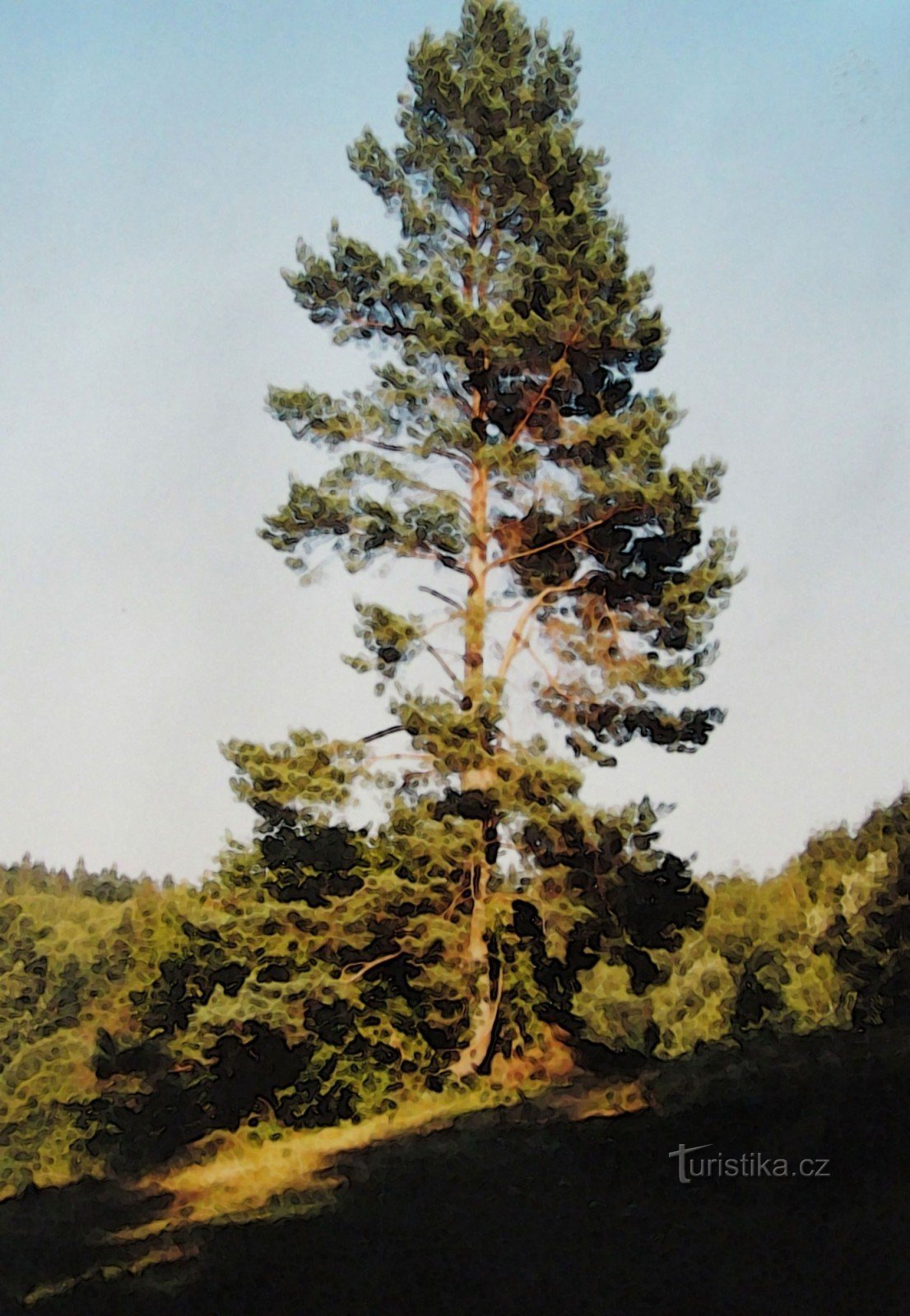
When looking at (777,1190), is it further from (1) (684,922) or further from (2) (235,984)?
(2) (235,984)

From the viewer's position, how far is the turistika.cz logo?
936 centimetres

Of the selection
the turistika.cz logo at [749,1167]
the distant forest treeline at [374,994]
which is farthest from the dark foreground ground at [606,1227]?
the distant forest treeline at [374,994]

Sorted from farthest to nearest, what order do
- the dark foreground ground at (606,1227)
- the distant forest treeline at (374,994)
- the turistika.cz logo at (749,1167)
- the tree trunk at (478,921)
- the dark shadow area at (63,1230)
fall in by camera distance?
the tree trunk at (478,921) → the distant forest treeline at (374,994) → the dark shadow area at (63,1230) → the turistika.cz logo at (749,1167) → the dark foreground ground at (606,1227)

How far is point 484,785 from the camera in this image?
12664mm

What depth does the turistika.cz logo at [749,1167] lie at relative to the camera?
30.7ft

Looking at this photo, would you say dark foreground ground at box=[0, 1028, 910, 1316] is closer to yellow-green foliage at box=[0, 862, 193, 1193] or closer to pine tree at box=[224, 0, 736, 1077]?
pine tree at box=[224, 0, 736, 1077]

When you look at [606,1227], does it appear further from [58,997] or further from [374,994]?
[58,997]

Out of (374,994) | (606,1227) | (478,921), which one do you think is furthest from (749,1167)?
(374,994)

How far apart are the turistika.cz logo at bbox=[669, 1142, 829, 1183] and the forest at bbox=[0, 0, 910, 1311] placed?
46.5 inches

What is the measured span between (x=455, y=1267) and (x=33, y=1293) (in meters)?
4.40

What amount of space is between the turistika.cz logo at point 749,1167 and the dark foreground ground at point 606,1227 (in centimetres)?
4

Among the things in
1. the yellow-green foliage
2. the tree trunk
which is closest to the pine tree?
the tree trunk

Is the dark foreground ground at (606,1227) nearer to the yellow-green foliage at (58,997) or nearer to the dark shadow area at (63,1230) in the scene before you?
the dark shadow area at (63,1230)

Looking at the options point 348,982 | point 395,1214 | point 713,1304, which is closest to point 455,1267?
point 395,1214
